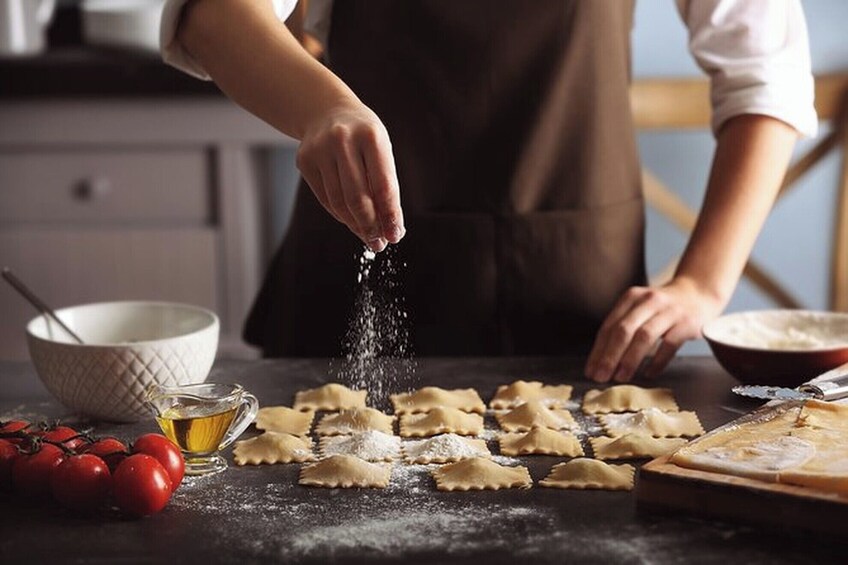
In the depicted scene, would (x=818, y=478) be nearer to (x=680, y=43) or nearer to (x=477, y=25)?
(x=477, y=25)

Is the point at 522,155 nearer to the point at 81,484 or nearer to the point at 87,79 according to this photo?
the point at 81,484

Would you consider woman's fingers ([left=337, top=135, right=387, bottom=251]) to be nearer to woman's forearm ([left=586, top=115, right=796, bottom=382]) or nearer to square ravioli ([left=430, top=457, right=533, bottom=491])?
square ravioli ([left=430, top=457, right=533, bottom=491])

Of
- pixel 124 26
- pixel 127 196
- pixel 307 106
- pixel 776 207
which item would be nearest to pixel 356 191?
pixel 307 106

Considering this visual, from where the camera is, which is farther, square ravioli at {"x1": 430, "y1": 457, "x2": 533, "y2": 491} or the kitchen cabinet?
the kitchen cabinet

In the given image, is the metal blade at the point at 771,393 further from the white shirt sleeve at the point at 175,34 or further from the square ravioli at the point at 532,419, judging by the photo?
the white shirt sleeve at the point at 175,34

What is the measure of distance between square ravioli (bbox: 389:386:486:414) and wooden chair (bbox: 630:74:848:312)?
1.66 m

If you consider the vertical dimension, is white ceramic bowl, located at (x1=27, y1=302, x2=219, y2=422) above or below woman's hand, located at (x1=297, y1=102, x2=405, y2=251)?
below

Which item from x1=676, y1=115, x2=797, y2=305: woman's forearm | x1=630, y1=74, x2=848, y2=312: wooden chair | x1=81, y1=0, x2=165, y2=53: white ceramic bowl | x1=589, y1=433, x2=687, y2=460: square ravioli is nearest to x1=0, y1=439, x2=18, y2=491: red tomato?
x1=589, y1=433, x2=687, y2=460: square ravioli

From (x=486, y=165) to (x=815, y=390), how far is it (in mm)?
670

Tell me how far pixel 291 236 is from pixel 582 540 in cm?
99

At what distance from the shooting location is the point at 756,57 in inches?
71.6

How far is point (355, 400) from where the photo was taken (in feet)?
4.91

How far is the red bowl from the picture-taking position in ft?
4.77

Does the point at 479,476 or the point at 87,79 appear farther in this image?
the point at 87,79
